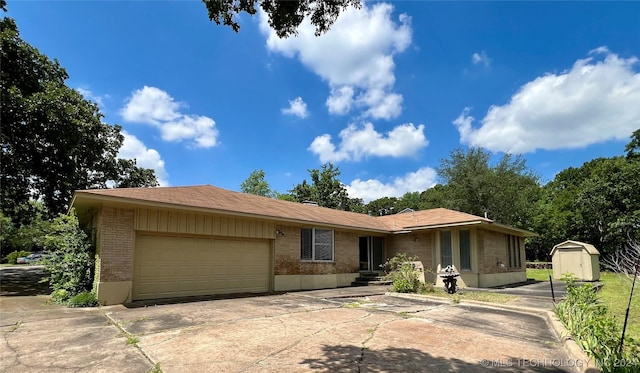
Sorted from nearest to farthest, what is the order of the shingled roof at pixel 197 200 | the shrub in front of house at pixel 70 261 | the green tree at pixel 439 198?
1. the shingled roof at pixel 197 200
2. the shrub in front of house at pixel 70 261
3. the green tree at pixel 439 198

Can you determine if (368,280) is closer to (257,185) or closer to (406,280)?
(406,280)

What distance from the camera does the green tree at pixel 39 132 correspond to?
1407cm

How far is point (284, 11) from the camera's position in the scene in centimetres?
536

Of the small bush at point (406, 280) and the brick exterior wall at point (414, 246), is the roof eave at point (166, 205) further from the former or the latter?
the brick exterior wall at point (414, 246)

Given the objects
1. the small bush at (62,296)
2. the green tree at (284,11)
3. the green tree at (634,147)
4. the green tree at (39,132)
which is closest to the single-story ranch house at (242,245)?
the small bush at (62,296)

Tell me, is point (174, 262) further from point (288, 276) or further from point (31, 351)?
point (31, 351)

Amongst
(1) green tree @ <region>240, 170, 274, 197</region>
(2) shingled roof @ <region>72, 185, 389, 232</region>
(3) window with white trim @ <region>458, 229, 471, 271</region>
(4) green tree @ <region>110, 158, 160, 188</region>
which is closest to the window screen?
(3) window with white trim @ <region>458, 229, 471, 271</region>

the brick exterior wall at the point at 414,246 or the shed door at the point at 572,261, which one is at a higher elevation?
the brick exterior wall at the point at 414,246

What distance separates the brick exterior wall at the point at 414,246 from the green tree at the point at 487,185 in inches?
668

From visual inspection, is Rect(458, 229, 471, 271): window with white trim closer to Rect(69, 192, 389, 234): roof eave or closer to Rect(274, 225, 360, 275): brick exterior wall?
Rect(274, 225, 360, 275): brick exterior wall

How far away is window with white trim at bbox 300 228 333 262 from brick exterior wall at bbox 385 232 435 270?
172 inches

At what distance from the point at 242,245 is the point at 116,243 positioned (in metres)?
4.23

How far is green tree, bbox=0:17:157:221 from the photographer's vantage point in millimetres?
14070

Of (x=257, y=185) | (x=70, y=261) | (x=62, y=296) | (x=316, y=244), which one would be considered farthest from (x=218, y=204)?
(x=257, y=185)
